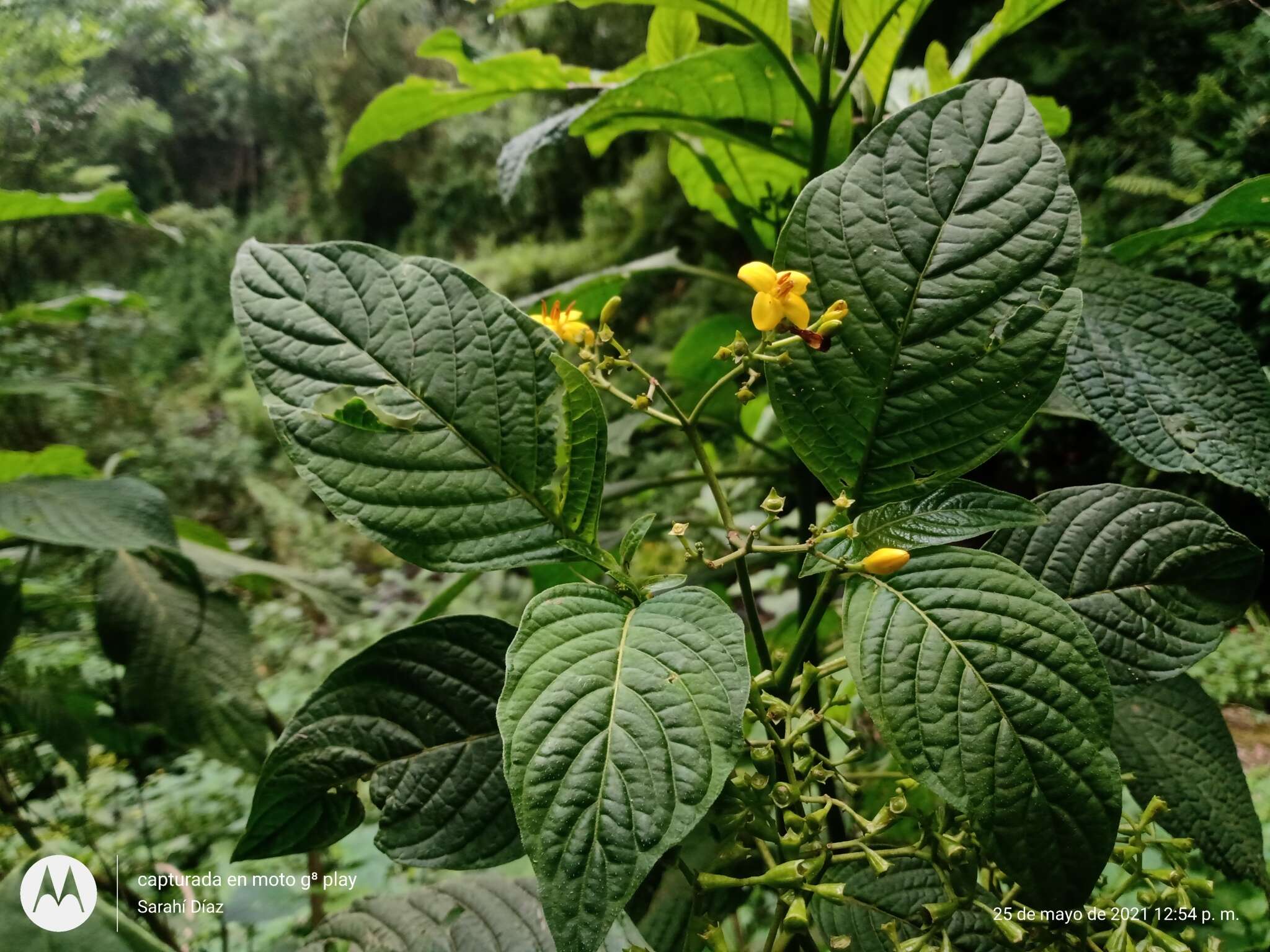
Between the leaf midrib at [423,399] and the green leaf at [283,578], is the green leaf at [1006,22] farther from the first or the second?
the green leaf at [283,578]

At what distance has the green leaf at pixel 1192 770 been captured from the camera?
1.42 feet

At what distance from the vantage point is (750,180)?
644 mm

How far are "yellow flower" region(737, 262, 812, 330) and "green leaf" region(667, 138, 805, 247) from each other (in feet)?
1.09

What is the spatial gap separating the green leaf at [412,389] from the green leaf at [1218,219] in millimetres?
480

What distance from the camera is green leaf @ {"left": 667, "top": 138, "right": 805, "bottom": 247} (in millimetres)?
623

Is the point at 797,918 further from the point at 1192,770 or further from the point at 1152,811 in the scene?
the point at 1192,770

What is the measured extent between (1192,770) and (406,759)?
490 mm

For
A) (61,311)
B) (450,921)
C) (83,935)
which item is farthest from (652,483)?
(61,311)

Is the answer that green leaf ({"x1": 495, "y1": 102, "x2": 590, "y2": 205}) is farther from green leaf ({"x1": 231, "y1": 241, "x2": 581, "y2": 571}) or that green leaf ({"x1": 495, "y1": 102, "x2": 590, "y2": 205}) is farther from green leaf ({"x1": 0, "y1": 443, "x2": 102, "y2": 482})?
green leaf ({"x1": 0, "y1": 443, "x2": 102, "y2": 482})

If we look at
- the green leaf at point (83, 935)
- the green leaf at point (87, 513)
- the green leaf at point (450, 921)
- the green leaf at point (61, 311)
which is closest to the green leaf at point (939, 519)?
the green leaf at point (450, 921)

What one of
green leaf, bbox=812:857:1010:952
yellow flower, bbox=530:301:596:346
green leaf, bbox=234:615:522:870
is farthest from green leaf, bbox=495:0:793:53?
green leaf, bbox=812:857:1010:952

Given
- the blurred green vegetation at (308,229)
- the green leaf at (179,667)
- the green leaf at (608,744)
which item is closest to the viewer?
the green leaf at (608,744)

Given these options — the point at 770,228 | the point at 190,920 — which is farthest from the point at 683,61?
the point at 190,920

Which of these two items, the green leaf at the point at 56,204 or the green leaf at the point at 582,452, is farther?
the green leaf at the point at 56,204
